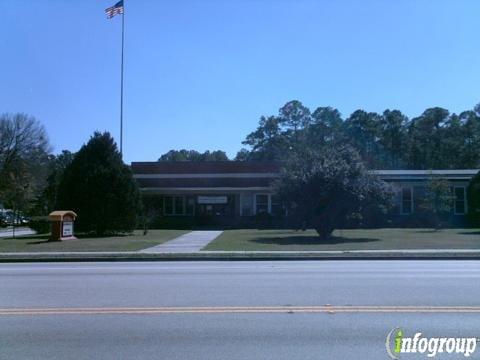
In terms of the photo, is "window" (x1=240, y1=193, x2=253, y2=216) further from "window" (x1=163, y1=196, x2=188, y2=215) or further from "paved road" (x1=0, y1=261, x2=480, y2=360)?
"paved road" (x1=0, y1=261, x2=480, y2=360)

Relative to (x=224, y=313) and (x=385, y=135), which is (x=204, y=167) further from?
(x=385, y=135)

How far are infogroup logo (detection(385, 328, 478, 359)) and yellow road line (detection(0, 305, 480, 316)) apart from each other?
1.63 m

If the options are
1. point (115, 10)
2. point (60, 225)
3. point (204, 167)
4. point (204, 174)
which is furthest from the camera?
point (204, 167)

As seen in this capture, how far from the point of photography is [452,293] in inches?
402

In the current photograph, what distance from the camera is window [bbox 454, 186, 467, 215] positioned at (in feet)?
144

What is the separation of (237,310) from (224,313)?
0.30 meters

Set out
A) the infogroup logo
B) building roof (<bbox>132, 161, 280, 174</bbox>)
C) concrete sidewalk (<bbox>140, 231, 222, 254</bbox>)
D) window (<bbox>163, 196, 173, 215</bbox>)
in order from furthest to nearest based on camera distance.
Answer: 1. building roof (<bbox>132, 161, 280, 174</bbox>)
2. window (<bbox>163, 196, 173, 215</bbox>)
3. concrete sidewalk (<bbox>140, 231, 222, 254</bbox>)
4. the infogroup logo

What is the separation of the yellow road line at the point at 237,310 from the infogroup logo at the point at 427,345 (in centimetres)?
163

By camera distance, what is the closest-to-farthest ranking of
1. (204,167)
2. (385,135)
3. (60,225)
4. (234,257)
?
(234,257)
(60,225)
(204,167)
(385,135)

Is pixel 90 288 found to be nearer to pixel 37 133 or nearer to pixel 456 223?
pixel 456 223

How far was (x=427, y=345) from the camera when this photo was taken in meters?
6.52

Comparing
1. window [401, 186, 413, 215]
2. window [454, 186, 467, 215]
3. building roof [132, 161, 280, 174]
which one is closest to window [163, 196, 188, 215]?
building roof [132, 161, 280, 174]

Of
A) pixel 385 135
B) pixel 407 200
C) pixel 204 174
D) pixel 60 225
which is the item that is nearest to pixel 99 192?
pixel 60 225

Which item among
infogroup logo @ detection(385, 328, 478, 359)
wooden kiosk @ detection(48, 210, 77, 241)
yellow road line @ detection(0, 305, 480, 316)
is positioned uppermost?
wooden kiosk @ detection(48, 210, 77, 241)
